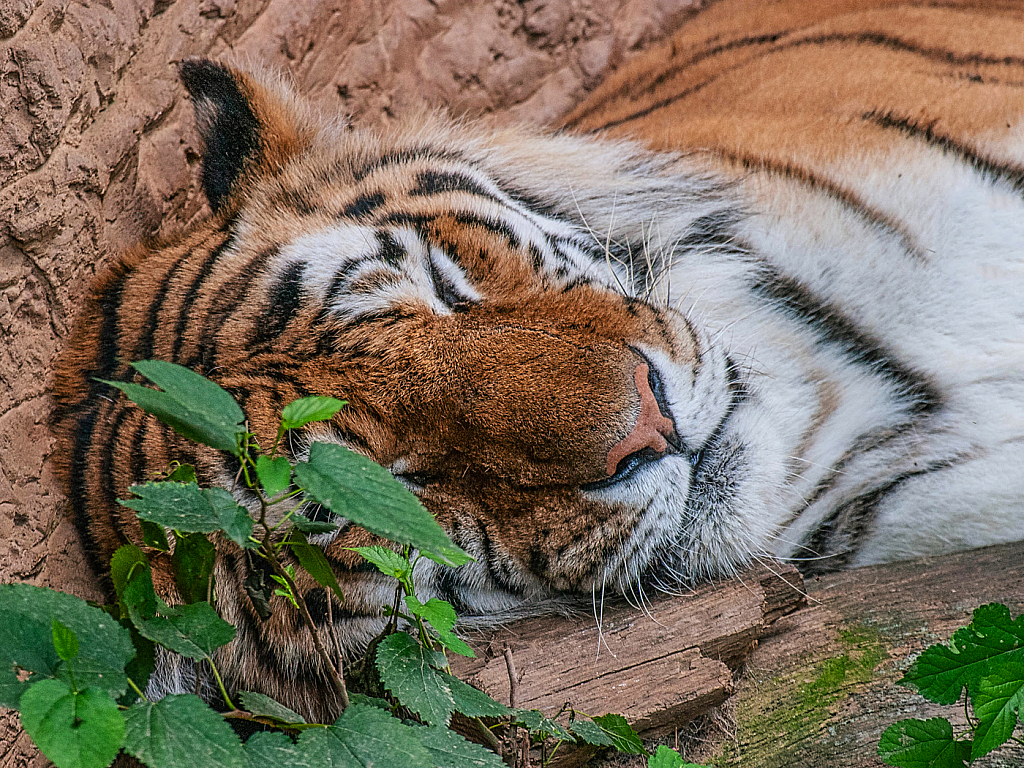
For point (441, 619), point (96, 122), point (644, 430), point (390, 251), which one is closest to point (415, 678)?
point (441, 619)

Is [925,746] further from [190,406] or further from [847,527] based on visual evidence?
[190,406]

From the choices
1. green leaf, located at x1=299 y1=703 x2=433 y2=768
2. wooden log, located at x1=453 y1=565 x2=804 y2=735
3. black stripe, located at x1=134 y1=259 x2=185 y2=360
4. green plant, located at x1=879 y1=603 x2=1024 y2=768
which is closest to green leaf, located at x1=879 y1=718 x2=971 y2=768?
green plant, located at x1=879 y1=603 x2=1024 y2=768

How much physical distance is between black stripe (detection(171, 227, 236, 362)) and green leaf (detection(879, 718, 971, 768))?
1450mm

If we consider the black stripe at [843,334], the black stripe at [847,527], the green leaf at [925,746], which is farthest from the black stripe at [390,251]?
the green leaf at [925,746]

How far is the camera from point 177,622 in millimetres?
1216

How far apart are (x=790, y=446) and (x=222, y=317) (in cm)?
121

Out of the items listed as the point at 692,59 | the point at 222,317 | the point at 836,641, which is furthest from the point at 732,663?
the point at 692,59

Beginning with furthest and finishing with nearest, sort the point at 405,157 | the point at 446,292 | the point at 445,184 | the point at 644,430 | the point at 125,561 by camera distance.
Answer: the point at 405,157 < the point at 445,184 < the point at 446,292 < the point at 644,430 < the point at 125,561

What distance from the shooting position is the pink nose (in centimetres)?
156

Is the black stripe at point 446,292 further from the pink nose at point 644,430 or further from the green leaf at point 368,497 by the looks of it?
the green leaf at point 368,497

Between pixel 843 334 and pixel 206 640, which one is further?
pixel 843 334

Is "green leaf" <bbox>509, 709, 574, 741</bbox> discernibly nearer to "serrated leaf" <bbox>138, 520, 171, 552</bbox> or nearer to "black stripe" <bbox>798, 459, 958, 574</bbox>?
"serrated leaf" <bbox>138, 520, 171, 552</bbox>

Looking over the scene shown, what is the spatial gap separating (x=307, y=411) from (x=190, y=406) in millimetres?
143

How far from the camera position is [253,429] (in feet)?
5.14
